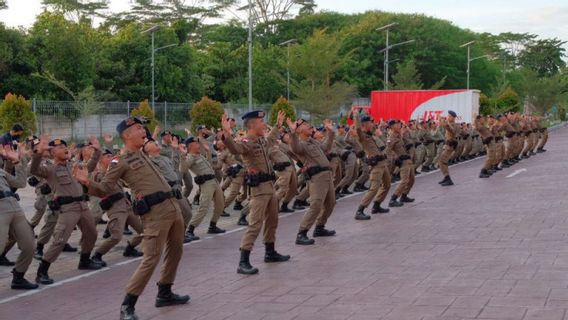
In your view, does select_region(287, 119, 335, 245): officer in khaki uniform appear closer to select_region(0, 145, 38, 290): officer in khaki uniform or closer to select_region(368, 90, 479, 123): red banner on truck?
select_region(0, 145, 38, 290): officer in khaki uniform

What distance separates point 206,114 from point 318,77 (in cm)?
1015

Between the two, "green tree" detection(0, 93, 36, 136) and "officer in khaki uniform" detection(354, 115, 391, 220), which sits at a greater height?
"green tree" detection(0, 93, 36, 136)

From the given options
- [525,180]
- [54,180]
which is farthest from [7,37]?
[54,180]

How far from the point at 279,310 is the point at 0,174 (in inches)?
143

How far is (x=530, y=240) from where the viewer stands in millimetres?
10734

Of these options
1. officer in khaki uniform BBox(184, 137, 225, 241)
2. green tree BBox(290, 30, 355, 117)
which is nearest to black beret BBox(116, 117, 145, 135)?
officer in khaki uniform BBox(184, 137, 225, 241)

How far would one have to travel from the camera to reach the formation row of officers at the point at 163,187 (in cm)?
756

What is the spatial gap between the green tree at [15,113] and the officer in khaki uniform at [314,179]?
1599cm

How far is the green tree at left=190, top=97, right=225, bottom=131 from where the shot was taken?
106 ft

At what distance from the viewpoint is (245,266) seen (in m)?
9.32

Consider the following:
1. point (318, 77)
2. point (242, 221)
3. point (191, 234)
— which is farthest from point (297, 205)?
point (318, 77)

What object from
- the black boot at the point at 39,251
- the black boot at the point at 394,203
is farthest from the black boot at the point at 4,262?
the black boot at the point at 394,203

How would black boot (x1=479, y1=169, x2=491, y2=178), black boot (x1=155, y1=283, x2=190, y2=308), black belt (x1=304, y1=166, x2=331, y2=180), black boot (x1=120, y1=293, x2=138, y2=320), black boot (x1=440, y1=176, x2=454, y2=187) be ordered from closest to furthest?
black boot (x1=120, y1=293, x2=138, y2=320), black boot (x1=155, y1=283, x2=190, y2=308), black belt (x1=304, y1=166, x2=331, y2=180), black boot (x1=440, y1=176, x2=454, y2=187), black boot (x1=479, y1=169, x2=491, y2=178)

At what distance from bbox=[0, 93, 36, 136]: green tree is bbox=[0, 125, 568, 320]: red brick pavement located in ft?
49.7
